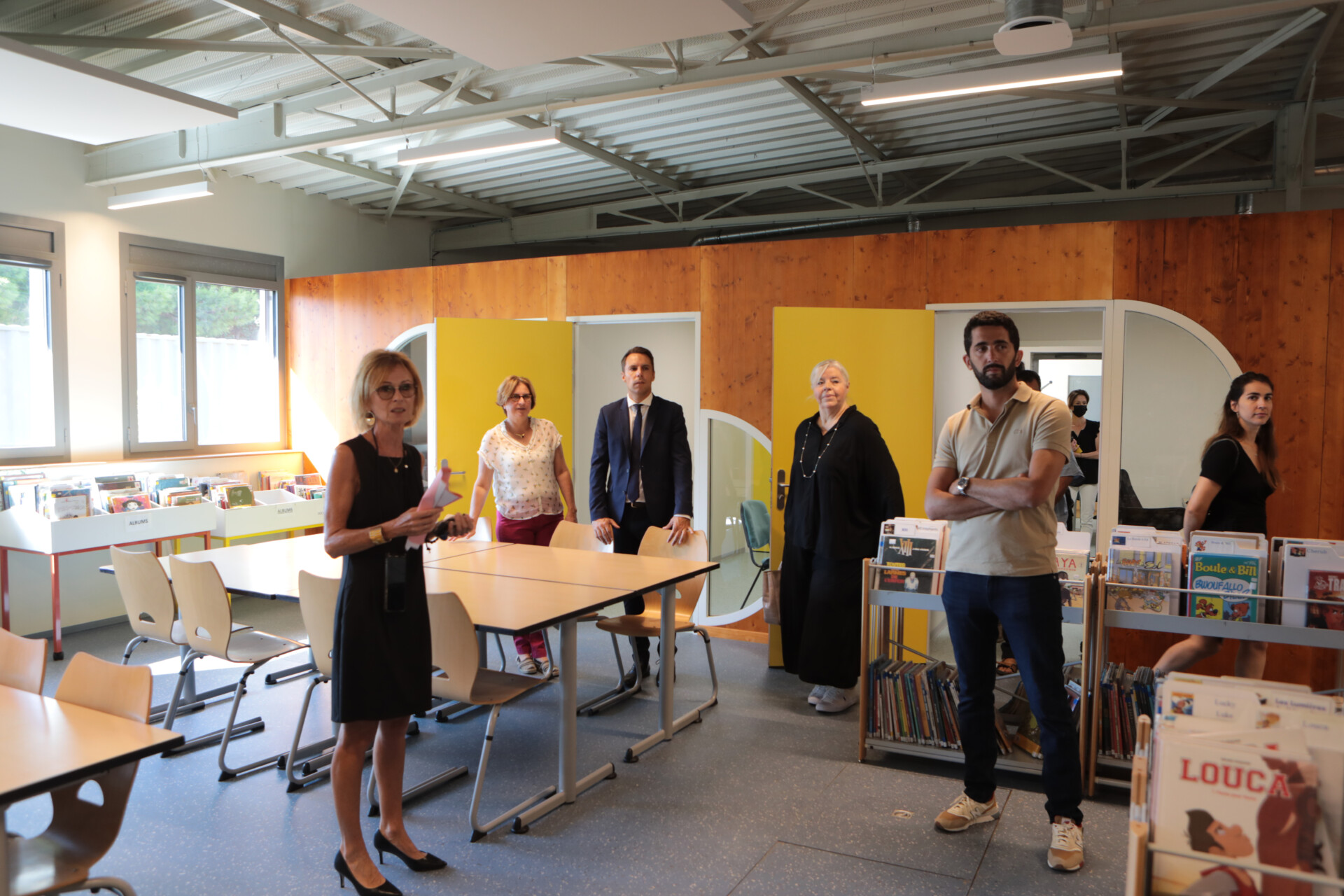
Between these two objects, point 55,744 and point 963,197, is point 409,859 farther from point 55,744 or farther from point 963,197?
point 963,197

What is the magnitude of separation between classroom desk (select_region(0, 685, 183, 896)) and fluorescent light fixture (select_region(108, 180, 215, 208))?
505cm

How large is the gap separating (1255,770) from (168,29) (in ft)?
20.2

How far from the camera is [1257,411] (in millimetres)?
3844

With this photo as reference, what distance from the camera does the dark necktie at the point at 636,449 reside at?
16.8 ft

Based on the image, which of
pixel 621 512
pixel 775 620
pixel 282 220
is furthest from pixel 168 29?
pixel 775 620

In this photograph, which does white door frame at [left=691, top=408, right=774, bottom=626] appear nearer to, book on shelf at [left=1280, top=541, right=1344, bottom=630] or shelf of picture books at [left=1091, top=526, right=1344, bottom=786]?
shelf of picture books at [left=1091, top=526, right=1344, bottom=786]

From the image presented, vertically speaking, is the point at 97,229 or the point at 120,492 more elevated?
the point at 97,229

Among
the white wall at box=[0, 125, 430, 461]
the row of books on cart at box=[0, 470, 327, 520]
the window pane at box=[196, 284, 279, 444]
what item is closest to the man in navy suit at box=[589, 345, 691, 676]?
the row of books on cart at box=[0, 470, 327, 520]

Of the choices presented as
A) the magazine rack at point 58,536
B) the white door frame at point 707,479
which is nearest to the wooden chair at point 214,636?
the magazine rack at point 58,536

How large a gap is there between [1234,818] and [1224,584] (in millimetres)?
2326

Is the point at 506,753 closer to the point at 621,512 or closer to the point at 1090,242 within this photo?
the point at 621,512

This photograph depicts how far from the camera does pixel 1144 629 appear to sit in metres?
3.49

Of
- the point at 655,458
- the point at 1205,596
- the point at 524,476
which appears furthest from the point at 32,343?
the point at 1205,596

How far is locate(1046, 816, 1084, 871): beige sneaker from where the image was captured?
302 centimetres
